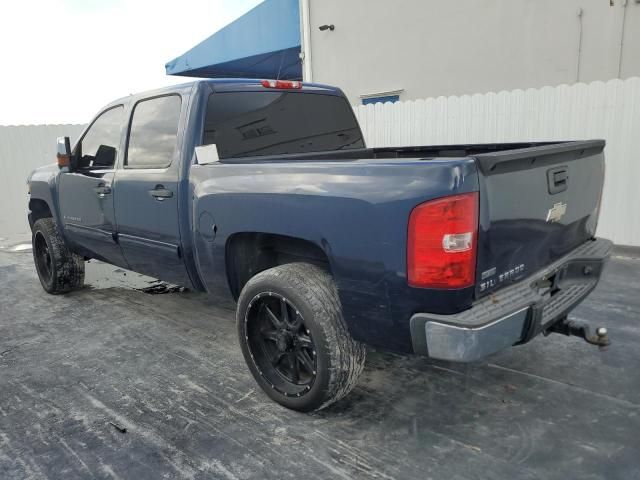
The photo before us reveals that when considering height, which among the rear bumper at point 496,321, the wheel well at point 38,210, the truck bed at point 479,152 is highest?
the truck bed at point 479,152

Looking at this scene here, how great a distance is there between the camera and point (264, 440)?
8.52ft

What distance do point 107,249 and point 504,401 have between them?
3.34 meters

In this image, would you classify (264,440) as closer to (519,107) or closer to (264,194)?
(264,194)

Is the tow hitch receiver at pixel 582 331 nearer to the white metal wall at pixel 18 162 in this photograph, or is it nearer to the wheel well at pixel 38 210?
the wheel well at pixel 38 210

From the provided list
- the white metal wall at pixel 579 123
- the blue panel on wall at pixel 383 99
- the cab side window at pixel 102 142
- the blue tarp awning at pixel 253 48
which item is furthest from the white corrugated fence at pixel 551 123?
the cab side window at pixel 102 142

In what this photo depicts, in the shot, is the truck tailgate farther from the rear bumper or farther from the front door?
the front door

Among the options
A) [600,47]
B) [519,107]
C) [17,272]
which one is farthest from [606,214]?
[17,272]

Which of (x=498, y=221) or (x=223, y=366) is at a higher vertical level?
(x=498, y=221)

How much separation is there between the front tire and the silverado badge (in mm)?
1193

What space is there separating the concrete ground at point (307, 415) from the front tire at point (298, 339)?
0.17 m

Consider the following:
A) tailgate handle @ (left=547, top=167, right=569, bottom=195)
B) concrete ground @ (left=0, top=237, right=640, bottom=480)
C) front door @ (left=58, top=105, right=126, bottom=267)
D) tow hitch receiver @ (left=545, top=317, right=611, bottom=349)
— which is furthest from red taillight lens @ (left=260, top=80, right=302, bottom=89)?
tow hitch receiver @ (left=545, top=317, right=611, bottom=349)

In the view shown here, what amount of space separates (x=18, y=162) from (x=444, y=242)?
11.2 metres

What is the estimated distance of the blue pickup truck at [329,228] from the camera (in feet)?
7.11

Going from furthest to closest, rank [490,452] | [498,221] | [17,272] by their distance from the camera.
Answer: [17,272] → [490,452] → [498,221]
